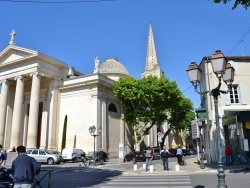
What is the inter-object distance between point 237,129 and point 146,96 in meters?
15.6

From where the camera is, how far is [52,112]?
3353 centimetres

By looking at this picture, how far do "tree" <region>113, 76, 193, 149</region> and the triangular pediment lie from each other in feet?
40.4

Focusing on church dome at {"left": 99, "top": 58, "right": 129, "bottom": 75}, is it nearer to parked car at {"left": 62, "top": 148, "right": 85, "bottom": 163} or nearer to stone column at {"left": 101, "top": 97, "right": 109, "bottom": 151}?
stone column at {"left": 101, "top": 97, "right": 109, "bottom": 151}

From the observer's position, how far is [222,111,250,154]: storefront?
18.2 meters

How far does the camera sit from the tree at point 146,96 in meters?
33.2

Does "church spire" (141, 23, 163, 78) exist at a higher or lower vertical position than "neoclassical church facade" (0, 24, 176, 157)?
higher

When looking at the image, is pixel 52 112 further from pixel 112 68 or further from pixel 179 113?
pixel 179 113

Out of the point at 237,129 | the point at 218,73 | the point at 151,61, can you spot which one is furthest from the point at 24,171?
the point at 151,61

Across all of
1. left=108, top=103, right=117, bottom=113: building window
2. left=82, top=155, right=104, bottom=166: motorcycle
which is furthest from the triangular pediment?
left=82, top=155, right=104, bottom=166: motorcycle

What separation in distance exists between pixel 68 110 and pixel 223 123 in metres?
20.8

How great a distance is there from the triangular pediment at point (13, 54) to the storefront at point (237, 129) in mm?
24340

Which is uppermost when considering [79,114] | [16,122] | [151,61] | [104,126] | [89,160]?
[151,61]

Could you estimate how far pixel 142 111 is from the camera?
34.5 metres

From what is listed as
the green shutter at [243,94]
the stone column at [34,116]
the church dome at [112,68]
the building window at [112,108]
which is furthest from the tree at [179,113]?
the stone column at [34,116]
